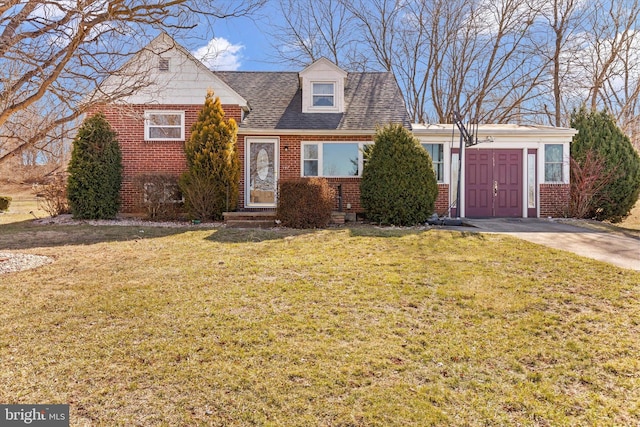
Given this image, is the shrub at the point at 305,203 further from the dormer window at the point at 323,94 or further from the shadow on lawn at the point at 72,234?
the dormer window at the point at 323,94

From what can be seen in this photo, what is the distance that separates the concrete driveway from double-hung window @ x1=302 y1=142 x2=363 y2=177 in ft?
13.6

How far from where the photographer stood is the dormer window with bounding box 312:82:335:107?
13211mm

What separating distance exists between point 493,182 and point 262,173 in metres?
7.65

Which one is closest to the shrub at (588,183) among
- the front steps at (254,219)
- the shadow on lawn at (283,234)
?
the shadow on lawn at (283,234)

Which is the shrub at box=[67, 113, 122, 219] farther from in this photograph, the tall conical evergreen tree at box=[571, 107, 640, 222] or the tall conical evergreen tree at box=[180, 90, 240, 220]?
the tall conical evergreen tree at box=[571, 107, 640, 222]

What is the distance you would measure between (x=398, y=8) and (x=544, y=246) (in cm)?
2069

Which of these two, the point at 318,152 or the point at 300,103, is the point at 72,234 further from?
the point at 300,103

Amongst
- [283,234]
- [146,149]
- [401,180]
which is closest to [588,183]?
[401,180]

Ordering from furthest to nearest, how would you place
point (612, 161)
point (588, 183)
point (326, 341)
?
point (612, 161) < point (588, 183) < point (326, 341)

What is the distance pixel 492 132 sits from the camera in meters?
12.0

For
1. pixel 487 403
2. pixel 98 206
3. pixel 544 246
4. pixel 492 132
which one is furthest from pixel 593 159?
pixel 98 206

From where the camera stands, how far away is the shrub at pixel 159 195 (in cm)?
1031

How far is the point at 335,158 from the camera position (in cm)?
1230

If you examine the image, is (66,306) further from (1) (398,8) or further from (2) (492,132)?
(1) (398,8)
